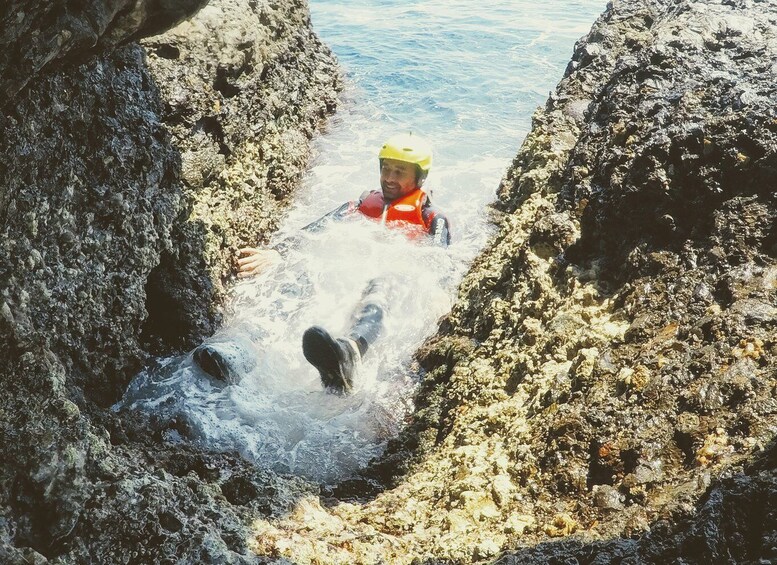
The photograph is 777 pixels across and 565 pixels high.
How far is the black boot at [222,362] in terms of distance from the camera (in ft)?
14.1

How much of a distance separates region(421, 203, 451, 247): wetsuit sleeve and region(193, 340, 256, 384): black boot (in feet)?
8.54

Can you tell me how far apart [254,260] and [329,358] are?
5.58 feet

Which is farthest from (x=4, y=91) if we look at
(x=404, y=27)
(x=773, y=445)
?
(x=404, y=27)

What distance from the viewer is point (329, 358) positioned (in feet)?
14.4

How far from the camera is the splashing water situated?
13.2ft

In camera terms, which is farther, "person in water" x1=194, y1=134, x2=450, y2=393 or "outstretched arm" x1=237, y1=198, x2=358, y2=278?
"outstretched arm" x1=237, y1=198, x2=358, y2=278

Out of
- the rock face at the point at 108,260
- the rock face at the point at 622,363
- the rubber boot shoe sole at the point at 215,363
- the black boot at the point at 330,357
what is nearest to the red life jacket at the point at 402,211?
the rock face at the point at 108,260

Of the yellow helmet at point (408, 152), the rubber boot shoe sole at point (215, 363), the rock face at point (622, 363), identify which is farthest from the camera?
the yellow helmet at point (408, 152)

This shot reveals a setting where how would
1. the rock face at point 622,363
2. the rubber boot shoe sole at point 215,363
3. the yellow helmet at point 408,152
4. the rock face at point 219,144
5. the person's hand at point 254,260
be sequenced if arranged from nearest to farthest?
the rock face at point 622,363 → the rubber boot shoe sole at point 215,363 → the rock face at point 219,144 → the person's hand at point 254,260 → the yellow helmet at point 408,152

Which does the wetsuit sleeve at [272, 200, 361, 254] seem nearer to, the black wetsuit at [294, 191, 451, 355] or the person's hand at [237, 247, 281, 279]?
the black wetsuit at [294, 191, 451, 355]

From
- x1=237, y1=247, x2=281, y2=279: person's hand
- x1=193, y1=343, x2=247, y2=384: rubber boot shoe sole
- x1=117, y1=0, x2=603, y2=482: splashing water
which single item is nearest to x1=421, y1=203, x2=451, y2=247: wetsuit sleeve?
x1=117, y1=0, x2=603, y2=482: splashing water

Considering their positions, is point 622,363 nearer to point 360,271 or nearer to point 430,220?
point 360,271

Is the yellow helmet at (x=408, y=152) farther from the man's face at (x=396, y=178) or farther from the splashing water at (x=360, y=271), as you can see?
the splashing water at (x=360, y=271)

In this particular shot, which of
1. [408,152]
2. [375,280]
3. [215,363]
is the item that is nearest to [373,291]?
[375,280]
